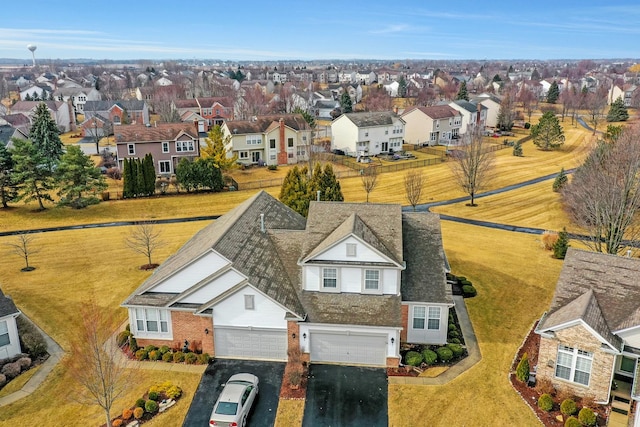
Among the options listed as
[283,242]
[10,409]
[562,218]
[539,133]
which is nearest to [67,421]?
[10,409]

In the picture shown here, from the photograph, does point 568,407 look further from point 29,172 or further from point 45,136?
point 45,136

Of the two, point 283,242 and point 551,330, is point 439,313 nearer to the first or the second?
point 551,330

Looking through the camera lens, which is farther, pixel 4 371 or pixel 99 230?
pixel 99 230

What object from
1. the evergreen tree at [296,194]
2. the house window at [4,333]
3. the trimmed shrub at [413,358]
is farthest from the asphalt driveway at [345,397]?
the evergreen tree at [296,194]

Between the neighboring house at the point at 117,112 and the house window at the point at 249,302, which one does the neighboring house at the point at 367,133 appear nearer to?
the neighboring house at the point at 117,112

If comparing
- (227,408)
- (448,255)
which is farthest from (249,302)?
(448,255)

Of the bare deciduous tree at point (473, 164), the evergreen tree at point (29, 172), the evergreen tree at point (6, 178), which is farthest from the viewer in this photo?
the bare deciduous tree at point (473, 164)

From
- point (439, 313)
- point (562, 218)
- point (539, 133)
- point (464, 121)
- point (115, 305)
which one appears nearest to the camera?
point (439, 313)
